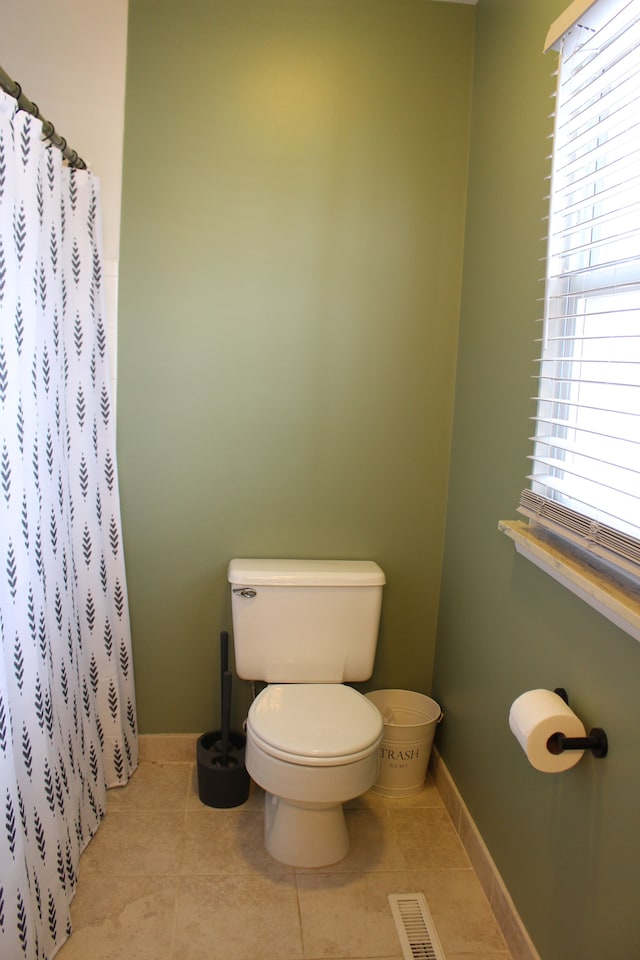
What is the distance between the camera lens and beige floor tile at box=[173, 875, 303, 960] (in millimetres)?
1660

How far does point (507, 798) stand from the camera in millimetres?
1751

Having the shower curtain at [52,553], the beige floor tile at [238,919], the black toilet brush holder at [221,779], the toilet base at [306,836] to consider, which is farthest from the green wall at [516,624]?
the shower curtain at [52,553]

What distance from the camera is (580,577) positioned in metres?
1.26

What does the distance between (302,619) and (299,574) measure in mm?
148

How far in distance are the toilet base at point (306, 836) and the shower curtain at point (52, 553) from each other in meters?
0.55

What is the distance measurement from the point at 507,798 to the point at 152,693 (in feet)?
4.02

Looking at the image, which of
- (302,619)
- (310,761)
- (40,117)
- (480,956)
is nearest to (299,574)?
(302,619)

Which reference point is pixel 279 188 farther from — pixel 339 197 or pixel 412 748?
pixel 412 748

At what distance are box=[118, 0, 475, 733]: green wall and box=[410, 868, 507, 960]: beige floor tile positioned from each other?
2.73 ft

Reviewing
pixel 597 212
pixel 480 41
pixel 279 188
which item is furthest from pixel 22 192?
pixel 480 41

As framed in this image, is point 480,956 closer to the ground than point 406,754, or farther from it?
closer to the ground

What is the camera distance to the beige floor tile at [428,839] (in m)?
1.98

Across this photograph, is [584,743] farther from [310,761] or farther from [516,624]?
[310,761]

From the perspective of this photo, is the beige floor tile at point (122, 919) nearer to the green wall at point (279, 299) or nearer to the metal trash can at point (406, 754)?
the green wall at point (279, 299)
